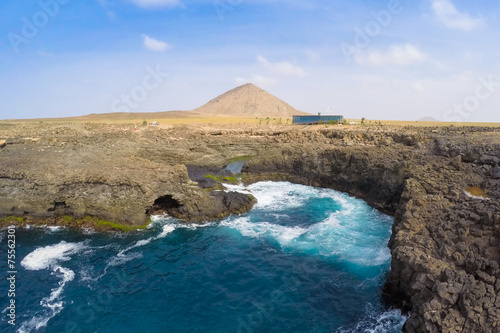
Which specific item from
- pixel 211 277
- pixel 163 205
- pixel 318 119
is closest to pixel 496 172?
pixel 211 277

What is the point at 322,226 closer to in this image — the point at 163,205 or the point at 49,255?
the point at 163,205

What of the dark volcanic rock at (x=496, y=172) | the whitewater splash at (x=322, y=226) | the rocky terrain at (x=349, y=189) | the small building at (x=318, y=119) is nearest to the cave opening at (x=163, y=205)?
the rocky terrain at (x=349, y=189)

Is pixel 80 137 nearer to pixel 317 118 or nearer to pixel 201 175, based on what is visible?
pixel 201 175

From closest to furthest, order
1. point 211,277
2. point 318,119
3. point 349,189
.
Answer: point 211,277 → point 349,189 → point 318,119

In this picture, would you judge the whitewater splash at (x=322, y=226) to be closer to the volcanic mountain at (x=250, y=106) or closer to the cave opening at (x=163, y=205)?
the cave opening at (x=163, y=205)

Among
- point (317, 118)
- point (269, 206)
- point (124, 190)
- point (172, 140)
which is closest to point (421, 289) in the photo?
point (269, 206)

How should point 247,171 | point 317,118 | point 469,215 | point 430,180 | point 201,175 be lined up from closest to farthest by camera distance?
point 469,215, point 430,180, point 201,175, point 247,171, point 317,118
